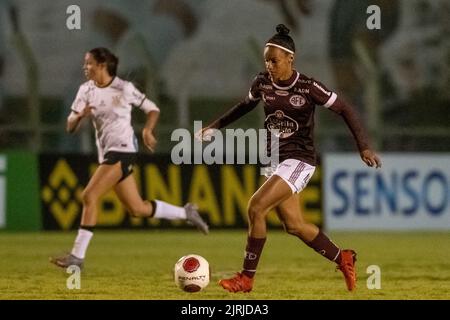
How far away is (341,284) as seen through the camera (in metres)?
11.9

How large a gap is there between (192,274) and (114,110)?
317cm

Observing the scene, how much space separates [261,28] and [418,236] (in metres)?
6.39

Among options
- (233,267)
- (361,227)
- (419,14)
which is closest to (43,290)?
(233,267)

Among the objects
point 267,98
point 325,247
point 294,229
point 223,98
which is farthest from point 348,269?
point 223,98

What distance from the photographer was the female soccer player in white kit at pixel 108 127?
42.3 ft

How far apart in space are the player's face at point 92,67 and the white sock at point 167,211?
A: 192 centimetres

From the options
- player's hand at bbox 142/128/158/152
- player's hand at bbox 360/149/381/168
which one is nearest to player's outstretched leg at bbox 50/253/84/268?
player's hand at bbox 142/128/158/152

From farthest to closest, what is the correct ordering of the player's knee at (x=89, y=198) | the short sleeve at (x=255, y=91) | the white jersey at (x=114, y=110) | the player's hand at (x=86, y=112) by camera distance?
the white jersey at (x=114, y=110)
the player's hand at (x=86, y=112)
the player's knee at (x=89, y=198)
the short sleeve at (x=255, y=91)

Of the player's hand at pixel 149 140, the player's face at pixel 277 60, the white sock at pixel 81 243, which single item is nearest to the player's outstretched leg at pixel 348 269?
the player's face at pixel 277 60

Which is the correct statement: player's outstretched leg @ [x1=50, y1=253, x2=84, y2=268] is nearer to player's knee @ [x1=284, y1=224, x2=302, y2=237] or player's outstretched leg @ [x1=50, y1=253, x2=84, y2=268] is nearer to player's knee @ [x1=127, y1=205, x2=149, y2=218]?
player's knee @ [x1=127, y1=205, x2=149, y2=218]

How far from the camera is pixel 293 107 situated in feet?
35.4

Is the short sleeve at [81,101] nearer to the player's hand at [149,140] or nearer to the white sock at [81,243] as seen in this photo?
the player's hand at [149,140]

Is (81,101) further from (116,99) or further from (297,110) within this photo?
(297,110)
